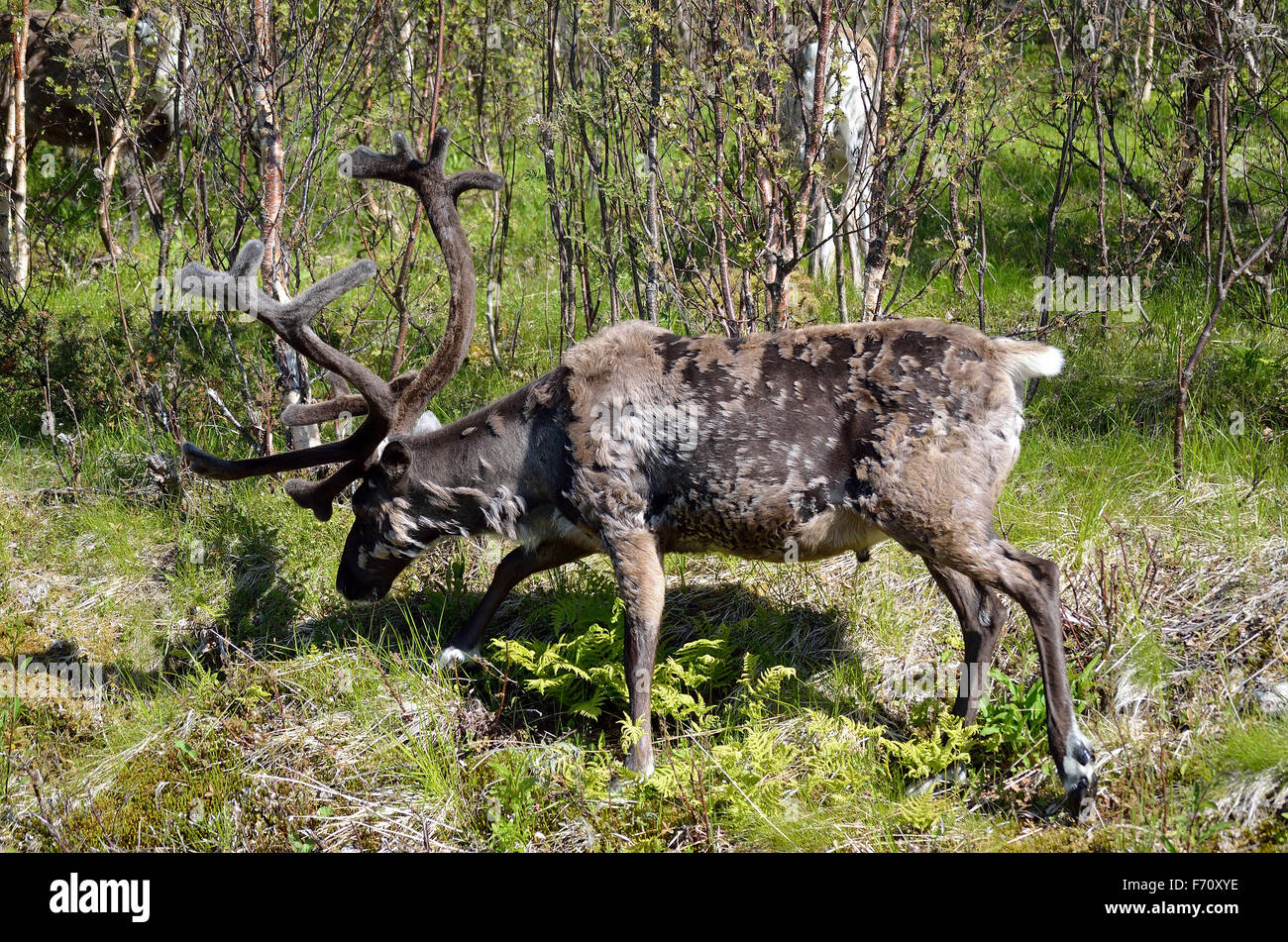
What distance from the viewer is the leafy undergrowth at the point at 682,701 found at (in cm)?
430

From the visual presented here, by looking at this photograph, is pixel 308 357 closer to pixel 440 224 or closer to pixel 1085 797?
pixel 440 224

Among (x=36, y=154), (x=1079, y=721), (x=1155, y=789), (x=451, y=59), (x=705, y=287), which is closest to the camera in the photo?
(x=1155, y=789)

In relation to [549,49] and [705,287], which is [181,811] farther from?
[549,49]

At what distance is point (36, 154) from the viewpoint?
9836mm

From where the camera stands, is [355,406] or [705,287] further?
[705,287]

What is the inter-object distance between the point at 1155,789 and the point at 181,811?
3759 mm

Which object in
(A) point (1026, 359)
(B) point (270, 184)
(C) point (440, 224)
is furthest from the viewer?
(B) point (270, 184)

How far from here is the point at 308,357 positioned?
16.5 feet

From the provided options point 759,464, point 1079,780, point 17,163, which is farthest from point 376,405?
point 17,163

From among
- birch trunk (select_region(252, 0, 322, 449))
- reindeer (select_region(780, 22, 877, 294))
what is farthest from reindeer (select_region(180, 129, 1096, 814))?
reindeer (select_region(780, 22, 877, 294))

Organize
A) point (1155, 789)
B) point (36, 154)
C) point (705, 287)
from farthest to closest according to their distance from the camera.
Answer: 1. point (36, 154)
2. point (705, 287)
3. point (1155, 789)

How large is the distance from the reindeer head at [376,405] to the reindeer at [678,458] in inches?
0.4

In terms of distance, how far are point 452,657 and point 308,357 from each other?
4.90 ft
